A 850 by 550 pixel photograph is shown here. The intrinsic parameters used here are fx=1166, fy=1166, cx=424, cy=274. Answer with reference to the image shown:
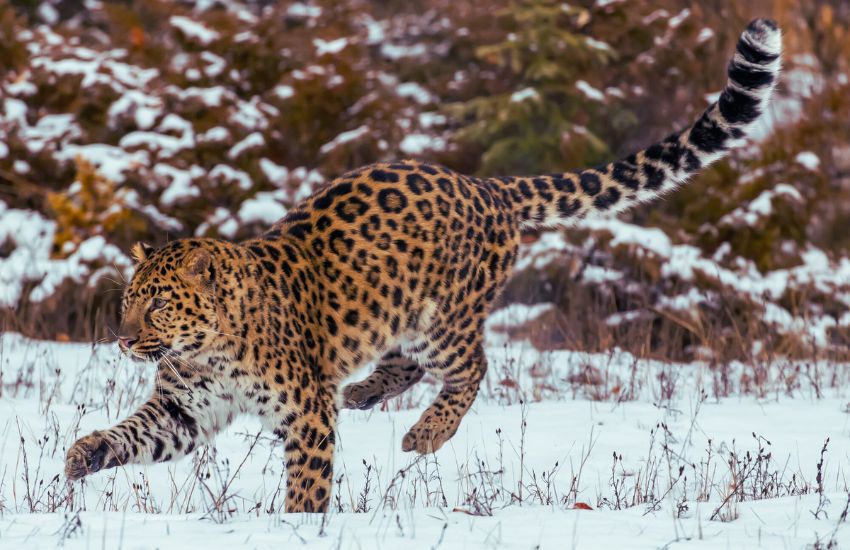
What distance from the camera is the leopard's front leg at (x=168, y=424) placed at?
17.9 ft

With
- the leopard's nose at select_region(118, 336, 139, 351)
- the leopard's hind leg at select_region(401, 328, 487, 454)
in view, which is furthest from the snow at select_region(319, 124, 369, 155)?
the leopard's nose at select_region(118, 336, 139, 351)

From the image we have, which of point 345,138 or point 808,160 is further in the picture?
point 345,138

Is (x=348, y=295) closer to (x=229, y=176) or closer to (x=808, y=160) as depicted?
(x=229, y=176)

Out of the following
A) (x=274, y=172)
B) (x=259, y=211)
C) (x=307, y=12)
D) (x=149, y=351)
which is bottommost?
(x=149, y=351)

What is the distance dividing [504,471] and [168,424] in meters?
1.74

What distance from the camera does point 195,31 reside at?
42.1 feet

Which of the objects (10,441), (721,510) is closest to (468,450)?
(721,510)

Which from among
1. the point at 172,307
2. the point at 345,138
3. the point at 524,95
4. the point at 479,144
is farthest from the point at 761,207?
the point at 172,307

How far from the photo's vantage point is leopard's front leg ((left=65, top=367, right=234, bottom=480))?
5449 millimetres

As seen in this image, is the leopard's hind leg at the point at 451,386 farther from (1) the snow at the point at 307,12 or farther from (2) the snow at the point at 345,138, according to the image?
(1) the snow at the point at 307,12

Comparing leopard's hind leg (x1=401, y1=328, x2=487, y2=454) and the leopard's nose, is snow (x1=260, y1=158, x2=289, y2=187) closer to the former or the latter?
leopard's hind leg (x1=401, y1=328, x2=487, y2=454)

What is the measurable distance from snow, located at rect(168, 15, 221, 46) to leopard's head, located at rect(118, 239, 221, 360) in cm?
787

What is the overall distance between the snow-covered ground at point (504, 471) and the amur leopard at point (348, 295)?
0.72 feet

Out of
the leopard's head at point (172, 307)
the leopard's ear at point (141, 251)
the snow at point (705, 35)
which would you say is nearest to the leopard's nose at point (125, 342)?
the leopard's head at point (172, 307)
